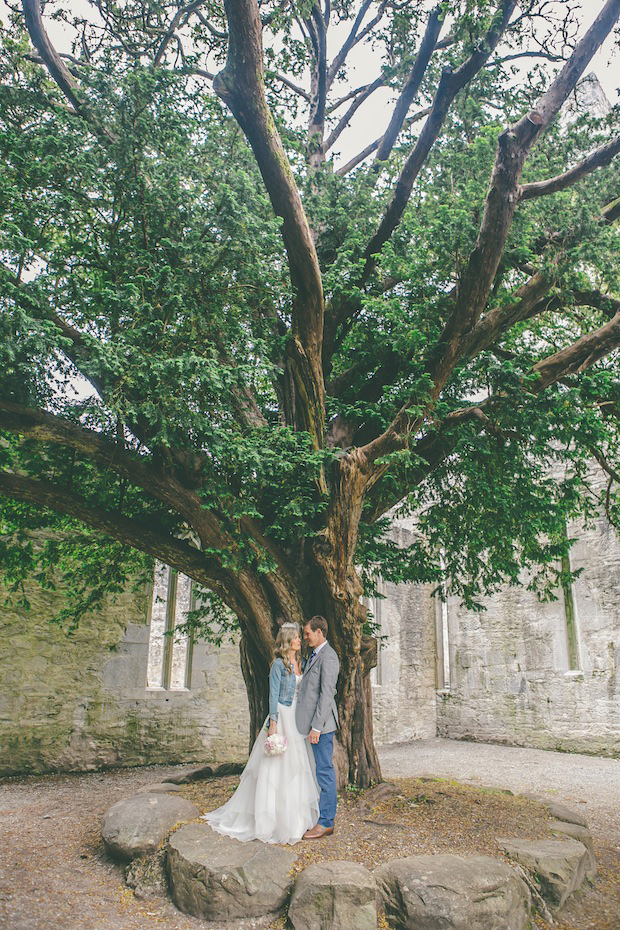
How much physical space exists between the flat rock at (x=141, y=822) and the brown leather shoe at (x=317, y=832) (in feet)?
3.33

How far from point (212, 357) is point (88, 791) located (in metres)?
5.71

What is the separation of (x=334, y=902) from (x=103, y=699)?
6.16 metres

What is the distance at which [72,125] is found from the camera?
488 cm

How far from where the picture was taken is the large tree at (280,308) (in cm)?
477

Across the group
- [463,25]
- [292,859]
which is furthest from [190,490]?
[463,25]

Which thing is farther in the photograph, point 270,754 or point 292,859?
point 270,754

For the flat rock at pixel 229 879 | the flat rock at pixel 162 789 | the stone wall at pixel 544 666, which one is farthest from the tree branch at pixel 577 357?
the stone wall at pixel 544 666

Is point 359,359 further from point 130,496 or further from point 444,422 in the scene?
point 130,496

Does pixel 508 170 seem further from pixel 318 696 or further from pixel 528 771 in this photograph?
pixel 528 771

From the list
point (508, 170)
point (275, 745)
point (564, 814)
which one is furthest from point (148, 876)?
point (508, 170)

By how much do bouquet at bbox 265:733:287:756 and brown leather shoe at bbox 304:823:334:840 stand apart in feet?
1.98

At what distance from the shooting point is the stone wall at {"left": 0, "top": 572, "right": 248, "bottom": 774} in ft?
27.0

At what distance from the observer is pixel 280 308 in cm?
645

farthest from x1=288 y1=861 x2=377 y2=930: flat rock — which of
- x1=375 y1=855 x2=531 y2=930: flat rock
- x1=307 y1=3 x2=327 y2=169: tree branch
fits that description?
x1=307 y1=3 x2=327 y2=169: tree branch
